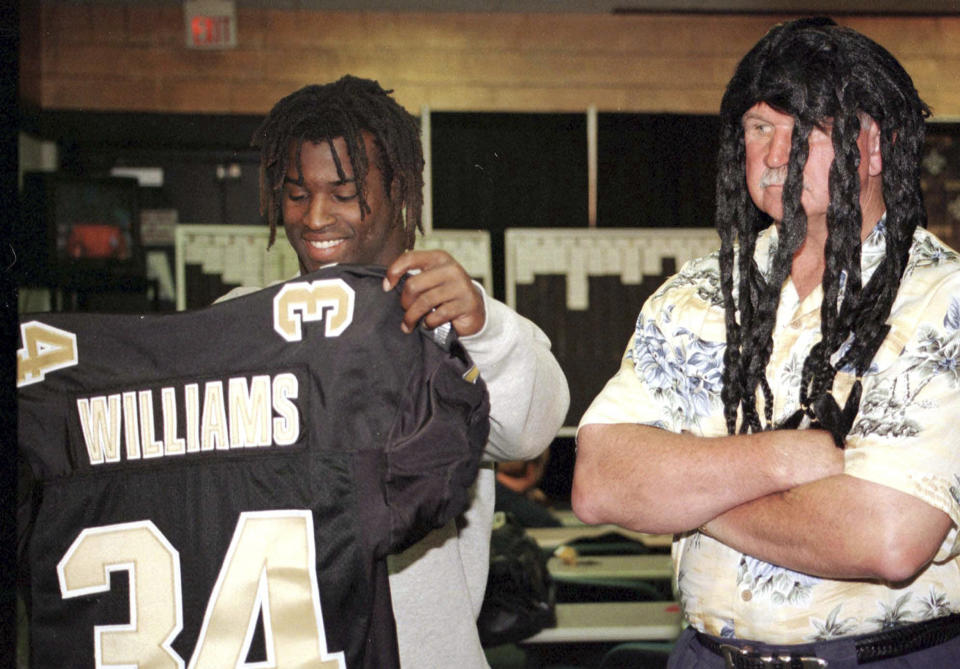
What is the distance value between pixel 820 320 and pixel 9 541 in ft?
3.30

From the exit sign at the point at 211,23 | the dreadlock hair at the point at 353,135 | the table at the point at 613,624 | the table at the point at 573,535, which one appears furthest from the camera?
the exit sign at the point at 211,23

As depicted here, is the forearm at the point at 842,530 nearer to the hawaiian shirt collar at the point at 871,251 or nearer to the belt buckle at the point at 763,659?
the belt buckle at the point at 763,659

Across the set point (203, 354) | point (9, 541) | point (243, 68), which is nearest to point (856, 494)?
point (203, 354)

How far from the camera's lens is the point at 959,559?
4.19 feet

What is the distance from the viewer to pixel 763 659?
127 centimetres

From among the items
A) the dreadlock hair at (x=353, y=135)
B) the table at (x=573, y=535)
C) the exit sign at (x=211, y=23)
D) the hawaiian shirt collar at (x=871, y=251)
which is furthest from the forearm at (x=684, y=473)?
the exit sign at (x=211, y=23)

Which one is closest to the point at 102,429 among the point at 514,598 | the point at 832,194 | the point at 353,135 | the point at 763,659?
the point at 353,135

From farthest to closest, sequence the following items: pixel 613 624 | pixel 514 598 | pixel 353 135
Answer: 1. pixel 613 624
2. pixel 514 598
3. pixel 353 135

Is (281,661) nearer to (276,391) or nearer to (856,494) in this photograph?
(276,391)

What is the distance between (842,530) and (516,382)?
447mm

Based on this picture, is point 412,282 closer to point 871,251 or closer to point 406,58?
point 871,251

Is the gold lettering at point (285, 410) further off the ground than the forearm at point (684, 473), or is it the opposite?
the gold lettering at point (285, 410)

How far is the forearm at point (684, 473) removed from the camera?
1281 mm

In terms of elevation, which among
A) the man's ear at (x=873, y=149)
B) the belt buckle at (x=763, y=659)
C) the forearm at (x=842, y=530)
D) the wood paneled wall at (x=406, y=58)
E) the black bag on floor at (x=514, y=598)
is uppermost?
the wood paneled wall at (x=406, y=58)
